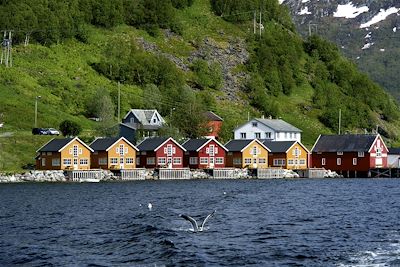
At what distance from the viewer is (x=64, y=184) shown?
10538 centimetres

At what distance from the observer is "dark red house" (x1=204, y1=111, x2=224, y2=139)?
504ft

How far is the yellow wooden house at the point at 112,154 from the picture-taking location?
388ft

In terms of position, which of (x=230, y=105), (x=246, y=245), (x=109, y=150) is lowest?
(x=246, y=245)

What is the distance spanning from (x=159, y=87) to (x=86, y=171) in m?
62.5

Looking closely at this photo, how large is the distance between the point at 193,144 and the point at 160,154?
763 centimetres

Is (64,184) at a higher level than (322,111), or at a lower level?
lower

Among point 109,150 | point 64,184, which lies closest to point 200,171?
point 109,150

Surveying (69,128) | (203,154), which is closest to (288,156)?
(203,154)

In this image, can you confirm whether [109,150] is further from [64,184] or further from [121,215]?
[121,215]

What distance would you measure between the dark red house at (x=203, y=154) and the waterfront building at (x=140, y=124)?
10065mm

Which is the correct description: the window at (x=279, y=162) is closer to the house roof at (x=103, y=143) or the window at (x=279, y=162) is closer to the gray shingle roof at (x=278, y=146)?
the gray shingle roof at (x=278, y=146)

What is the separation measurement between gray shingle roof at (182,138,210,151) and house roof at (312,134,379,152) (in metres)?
21.0

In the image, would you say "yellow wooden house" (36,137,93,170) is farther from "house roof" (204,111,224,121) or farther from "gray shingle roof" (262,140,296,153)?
"house roof" (204,111,224,121)

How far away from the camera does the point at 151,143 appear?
125 m
